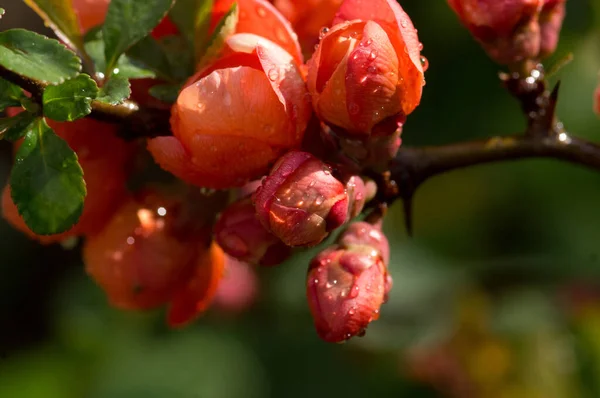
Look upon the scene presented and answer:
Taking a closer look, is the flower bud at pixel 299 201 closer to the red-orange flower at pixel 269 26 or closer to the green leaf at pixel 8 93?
the red-orange flower at pixel 269 26

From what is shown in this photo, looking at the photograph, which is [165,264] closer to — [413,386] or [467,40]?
[413,386]

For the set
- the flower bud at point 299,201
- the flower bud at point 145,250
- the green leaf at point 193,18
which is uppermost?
the green leaf at point 193,18

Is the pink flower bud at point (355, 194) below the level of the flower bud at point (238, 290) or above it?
above

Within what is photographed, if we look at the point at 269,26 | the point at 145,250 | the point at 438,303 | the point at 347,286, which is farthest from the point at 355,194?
the point at 438,303

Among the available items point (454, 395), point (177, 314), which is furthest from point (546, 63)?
point (177, 314)

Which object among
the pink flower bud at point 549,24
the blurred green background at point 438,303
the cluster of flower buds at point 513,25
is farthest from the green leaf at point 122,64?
the blurred green background at point 438,303

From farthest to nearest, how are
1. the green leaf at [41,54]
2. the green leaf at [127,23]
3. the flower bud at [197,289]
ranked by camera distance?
1. the flower bud at [197,289]
2. the green leaf at [127,23]
3. the green leaf at [41,54]

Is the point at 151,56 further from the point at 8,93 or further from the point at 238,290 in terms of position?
the point at 238,290

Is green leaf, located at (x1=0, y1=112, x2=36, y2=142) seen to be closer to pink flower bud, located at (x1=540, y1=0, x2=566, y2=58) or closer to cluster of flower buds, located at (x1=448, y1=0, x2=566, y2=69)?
cluster of flower buds, located at (x1=448, y1=0, x2=566, y2=69)

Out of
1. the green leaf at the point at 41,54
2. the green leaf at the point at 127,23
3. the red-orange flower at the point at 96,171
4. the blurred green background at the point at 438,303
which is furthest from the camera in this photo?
the blurred green background at the point at 438,303
